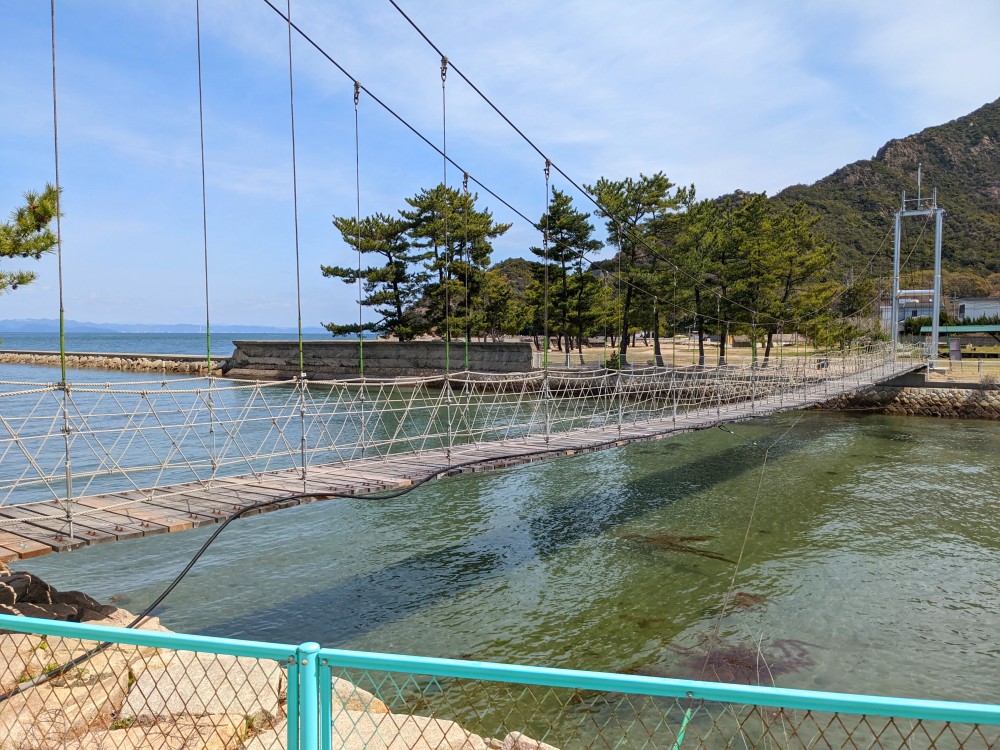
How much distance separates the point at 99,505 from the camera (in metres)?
5.33

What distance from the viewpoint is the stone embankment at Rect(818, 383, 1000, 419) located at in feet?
71.5

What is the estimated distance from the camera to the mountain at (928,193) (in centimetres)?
5262

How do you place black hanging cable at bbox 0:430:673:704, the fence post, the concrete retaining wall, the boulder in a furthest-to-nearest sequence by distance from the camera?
the concrete retaining wall < black hanging cable at bbox 0:430:673:704 < the boulder < the fence post

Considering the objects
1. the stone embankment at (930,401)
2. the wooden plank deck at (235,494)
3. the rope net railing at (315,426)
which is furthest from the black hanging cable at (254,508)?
the stone embankment at (930,401)

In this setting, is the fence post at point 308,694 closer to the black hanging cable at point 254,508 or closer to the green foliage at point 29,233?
the black hanging cable at point 254,508

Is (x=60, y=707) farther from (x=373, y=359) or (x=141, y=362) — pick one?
(x=141, y=362)

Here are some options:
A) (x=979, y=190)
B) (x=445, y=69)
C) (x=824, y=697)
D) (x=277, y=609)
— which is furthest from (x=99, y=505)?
(x=979, y=190)

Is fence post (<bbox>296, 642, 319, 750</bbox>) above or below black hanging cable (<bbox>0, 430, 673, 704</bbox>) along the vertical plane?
above

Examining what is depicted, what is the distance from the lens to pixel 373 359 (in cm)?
3375

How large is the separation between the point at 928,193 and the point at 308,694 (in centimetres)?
7563

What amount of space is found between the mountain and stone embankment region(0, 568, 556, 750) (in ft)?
172

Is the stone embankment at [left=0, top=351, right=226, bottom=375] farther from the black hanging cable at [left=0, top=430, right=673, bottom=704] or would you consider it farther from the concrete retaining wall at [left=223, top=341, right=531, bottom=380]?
the black hanging cable at [left=0, top=430, right=673, bottom=704]

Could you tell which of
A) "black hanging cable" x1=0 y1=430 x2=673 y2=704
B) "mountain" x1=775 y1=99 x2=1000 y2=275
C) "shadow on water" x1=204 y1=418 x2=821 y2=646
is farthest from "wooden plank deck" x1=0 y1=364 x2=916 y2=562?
"mountain" x1=775 y1=99 x2=1000 y2=275

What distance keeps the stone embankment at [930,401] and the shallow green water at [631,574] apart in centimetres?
887
